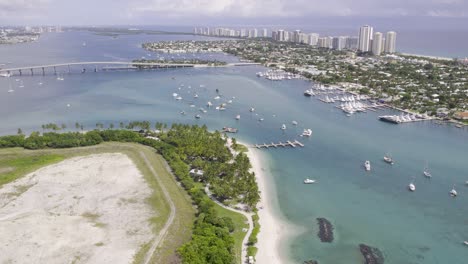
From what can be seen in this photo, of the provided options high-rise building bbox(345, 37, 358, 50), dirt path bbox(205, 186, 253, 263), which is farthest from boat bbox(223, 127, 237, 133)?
high-rise building bbox(345, 37, 358, 50)

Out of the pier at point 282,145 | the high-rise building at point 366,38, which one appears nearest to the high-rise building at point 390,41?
the high-rise building at point 366,38

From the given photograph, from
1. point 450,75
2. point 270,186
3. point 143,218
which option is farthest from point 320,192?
point 450,75

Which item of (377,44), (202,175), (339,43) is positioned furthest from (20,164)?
(339,43)

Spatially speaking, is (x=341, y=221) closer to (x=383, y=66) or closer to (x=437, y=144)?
(x=437, y=144)

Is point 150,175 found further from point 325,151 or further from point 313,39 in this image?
point 313,39

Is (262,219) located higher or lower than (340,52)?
lower

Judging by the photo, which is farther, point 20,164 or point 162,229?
point 20,164

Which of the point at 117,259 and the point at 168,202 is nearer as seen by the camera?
the point at 117,259
